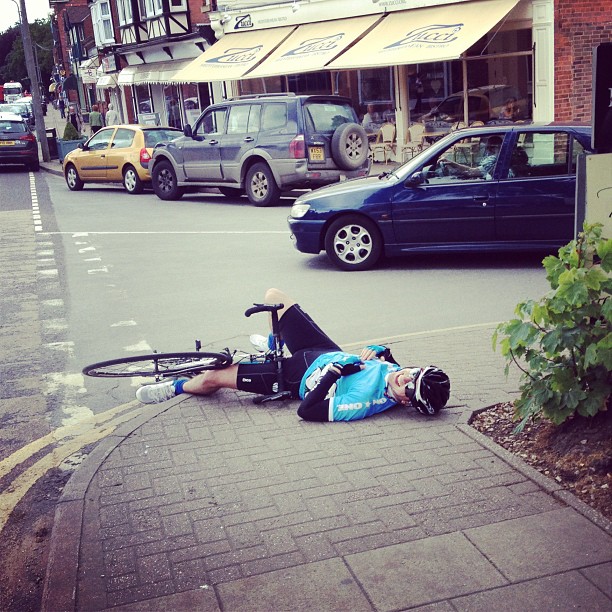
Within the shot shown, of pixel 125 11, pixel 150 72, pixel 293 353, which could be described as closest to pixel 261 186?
A: pixel 293 353

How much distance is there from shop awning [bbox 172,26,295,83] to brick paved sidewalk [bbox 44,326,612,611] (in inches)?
803

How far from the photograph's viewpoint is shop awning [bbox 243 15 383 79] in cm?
2208

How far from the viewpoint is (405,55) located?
19297 mm

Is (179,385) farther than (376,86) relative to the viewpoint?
No

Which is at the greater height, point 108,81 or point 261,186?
point 108,81

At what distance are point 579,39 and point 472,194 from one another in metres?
10.4

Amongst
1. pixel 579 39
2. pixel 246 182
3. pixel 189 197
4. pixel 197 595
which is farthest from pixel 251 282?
pixel 579 39

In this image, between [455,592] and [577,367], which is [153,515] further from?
[577,367]

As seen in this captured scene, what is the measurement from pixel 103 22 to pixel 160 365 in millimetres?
41374

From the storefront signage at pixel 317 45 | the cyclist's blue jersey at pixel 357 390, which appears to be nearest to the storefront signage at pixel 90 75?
the storefront signage at pixel 317 45

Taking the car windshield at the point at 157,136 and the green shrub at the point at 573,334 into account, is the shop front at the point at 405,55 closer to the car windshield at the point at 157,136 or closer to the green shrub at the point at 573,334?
the car windshield at the point at 157,136

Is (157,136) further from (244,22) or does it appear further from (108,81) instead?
(108,81)

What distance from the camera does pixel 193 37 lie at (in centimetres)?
3164

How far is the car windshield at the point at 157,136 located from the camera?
2133 centimetres
